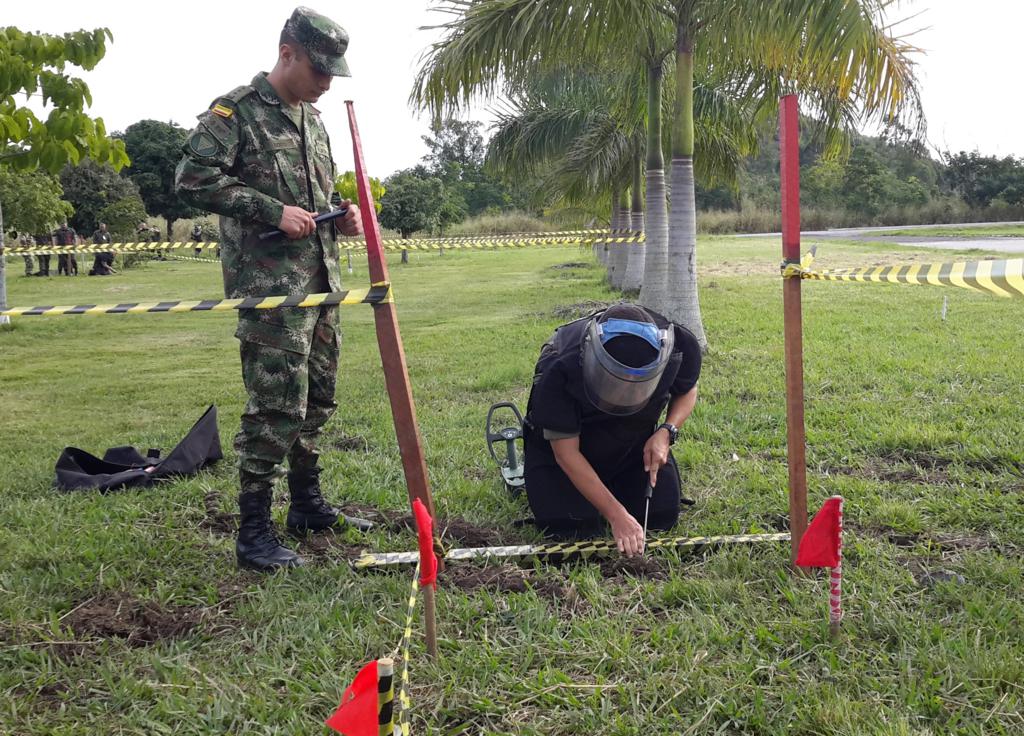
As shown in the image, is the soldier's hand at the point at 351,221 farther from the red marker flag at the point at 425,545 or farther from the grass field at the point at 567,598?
the red marker flag at the point at 425,545

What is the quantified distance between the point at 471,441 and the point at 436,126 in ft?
13.7

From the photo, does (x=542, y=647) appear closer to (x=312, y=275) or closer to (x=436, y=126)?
(x=312, y=275)

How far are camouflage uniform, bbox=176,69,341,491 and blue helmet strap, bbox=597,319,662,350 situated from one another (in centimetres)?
115

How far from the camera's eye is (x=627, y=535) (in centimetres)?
298

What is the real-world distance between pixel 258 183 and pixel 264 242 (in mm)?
235

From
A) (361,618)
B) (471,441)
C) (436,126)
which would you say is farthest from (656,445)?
(436,126)

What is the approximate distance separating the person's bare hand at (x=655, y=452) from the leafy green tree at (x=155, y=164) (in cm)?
4270

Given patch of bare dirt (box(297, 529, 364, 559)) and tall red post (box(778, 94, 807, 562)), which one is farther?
patch of bare dirt (box(297, 529, 364, 559))

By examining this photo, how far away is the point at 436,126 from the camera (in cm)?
794

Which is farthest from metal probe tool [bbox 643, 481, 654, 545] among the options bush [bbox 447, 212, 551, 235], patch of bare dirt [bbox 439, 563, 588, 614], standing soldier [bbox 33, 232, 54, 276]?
bush [bbox 447, 212, 551, 235]

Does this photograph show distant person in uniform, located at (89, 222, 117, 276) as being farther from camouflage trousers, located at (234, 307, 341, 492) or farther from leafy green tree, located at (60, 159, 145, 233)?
camouflage trousers, located at (234, 307, 341, 492)

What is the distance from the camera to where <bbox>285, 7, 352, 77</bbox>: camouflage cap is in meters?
2.87

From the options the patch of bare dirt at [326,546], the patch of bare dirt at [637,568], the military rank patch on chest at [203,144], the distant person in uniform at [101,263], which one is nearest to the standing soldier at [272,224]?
the military rank patch on chest at [203,144]

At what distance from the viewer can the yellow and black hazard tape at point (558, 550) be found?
3.16 metres
